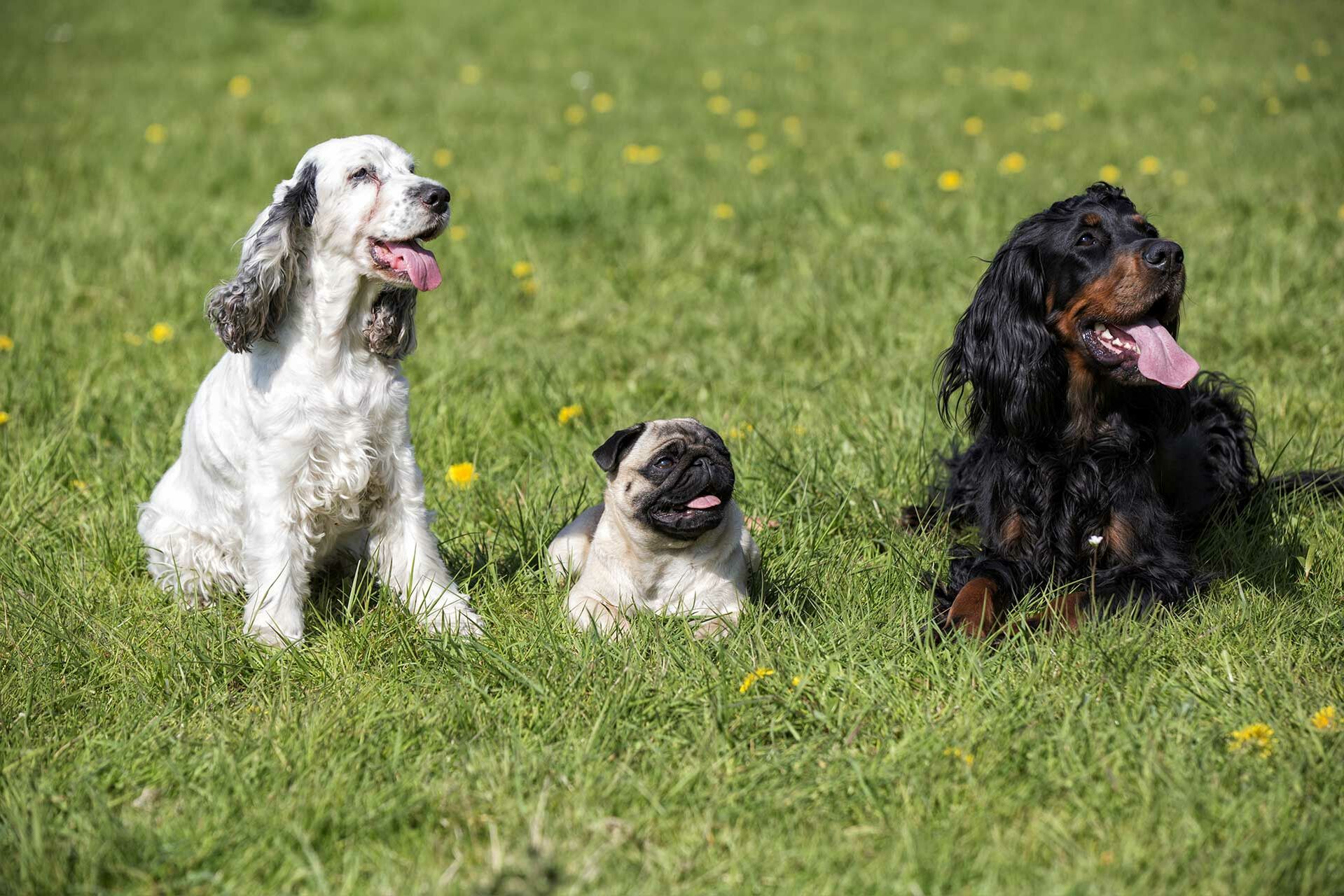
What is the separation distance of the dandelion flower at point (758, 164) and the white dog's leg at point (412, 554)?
473cm

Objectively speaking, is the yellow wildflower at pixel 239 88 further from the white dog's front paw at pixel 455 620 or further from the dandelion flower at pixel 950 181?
the white dog's front paw at pixel 455 620

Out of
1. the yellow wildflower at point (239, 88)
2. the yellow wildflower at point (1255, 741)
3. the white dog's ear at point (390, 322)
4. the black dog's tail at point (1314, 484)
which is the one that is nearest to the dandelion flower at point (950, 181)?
the black dog's tail at point (1314, 484)

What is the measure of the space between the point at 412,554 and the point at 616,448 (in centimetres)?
73

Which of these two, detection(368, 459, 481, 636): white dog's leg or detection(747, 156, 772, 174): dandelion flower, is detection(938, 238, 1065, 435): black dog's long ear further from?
detection(747, 156, 772, 174): dandelion flower

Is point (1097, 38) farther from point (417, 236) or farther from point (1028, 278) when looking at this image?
point (417, 236)

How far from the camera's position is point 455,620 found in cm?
361

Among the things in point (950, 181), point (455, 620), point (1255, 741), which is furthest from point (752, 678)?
point (950, 181)

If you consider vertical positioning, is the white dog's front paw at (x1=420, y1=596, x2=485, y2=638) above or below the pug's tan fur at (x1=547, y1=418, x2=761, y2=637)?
below

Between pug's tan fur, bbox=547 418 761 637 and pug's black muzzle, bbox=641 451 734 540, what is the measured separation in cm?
4

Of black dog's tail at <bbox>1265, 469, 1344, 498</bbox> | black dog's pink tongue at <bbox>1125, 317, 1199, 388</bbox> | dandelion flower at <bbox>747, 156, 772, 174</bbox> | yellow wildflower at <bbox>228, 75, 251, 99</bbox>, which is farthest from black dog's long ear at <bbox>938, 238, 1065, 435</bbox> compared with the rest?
yellow wildflower at <bbox>228, 75, 251, 99</bbox>

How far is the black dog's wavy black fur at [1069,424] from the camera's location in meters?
3.55

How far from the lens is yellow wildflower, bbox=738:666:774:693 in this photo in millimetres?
3070

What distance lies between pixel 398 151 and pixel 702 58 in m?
8.05

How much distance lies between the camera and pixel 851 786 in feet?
9.04
